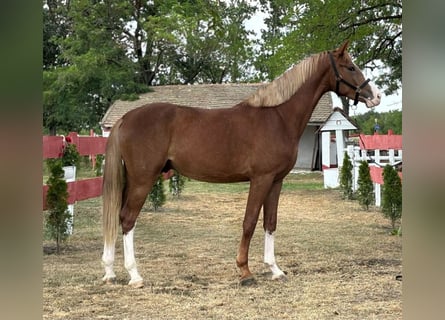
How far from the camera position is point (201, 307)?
2.76 m

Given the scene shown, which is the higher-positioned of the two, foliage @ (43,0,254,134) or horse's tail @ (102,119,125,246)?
foliage @ (43,0,254,134)

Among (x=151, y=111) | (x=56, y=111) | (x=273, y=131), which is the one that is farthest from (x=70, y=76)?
(x=273, y=131)

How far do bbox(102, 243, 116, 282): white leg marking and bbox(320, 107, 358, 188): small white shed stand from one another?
7.74 feet

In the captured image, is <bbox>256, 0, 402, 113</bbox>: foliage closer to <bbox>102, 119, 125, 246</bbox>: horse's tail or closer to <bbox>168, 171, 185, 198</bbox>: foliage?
<bbox>102, 119, 125, 246</bbox>: horse's tail

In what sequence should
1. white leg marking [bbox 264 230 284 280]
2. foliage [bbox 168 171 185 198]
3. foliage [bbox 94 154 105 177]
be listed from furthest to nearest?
foliage [bbox 168 171 185 198] < foliage [bbox 94 154 105 177] < white leg marking [bbox 264 230 284 280]

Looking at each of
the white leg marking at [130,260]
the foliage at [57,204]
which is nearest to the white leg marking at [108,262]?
the white leg marking at [130,260]

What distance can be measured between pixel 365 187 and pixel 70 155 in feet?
11.5

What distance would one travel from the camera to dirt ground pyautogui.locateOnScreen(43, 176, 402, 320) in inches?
108

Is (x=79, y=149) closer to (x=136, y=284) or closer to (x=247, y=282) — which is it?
(x=136, y=284)

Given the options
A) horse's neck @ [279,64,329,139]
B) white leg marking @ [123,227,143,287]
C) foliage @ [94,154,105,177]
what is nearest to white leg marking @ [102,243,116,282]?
white leg marking @ [123,227,143,287]

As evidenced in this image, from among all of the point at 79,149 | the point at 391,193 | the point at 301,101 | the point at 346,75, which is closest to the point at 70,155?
the point at 79,149

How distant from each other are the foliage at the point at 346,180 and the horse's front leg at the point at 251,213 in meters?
2.42
